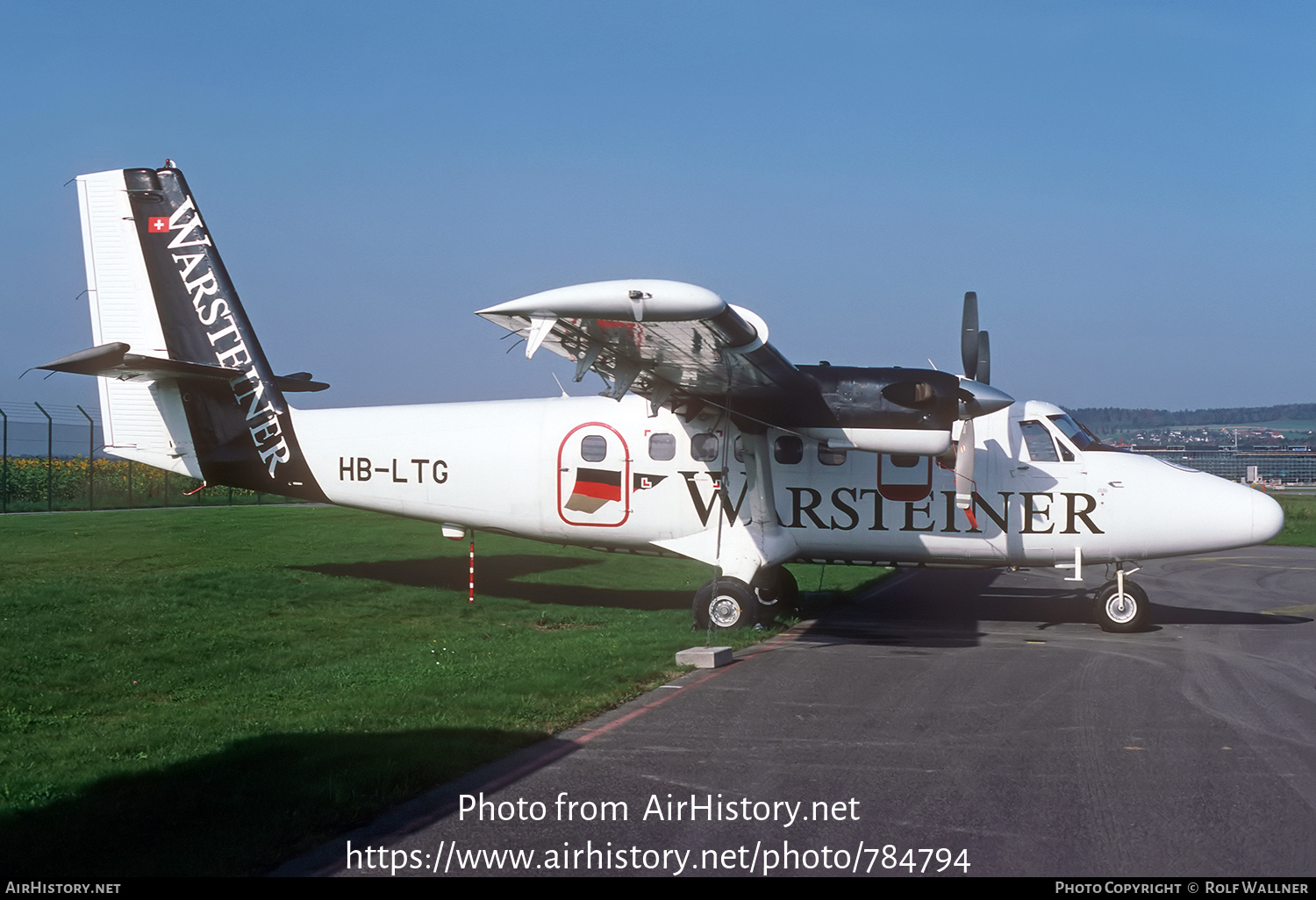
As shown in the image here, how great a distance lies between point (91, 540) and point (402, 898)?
17.1 m

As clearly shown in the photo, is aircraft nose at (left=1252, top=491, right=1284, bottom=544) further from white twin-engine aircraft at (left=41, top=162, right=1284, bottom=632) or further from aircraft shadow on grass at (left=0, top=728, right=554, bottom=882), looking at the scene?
aircraft shadow on grass at (left=0, top=728, right=554, bottom=882)

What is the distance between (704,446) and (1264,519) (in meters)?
7.41

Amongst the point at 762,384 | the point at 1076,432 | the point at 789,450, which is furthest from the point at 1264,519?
the point at 762,384

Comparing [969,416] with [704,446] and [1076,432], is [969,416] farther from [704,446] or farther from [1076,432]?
[704,446]

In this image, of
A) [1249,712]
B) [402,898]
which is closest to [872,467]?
[1249,712]

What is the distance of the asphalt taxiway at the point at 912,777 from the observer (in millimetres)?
5043

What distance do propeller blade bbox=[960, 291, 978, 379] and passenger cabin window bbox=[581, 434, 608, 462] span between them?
5537 millimetres

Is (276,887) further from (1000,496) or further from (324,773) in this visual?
(1000,496)

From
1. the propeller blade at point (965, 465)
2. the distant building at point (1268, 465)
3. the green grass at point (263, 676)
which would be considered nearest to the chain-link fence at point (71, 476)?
the green grass at point (263, 676)

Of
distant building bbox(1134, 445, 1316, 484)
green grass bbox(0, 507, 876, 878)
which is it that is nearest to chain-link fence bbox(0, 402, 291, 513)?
green grass bbox(0, 507, 876, 878)

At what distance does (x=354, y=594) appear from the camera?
612 inches

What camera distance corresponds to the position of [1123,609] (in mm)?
14047

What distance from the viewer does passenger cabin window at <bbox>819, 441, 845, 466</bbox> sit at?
46.7 feet

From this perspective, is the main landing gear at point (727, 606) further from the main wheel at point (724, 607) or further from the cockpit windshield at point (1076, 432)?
the cockpit windshield at point (1076, 432)
